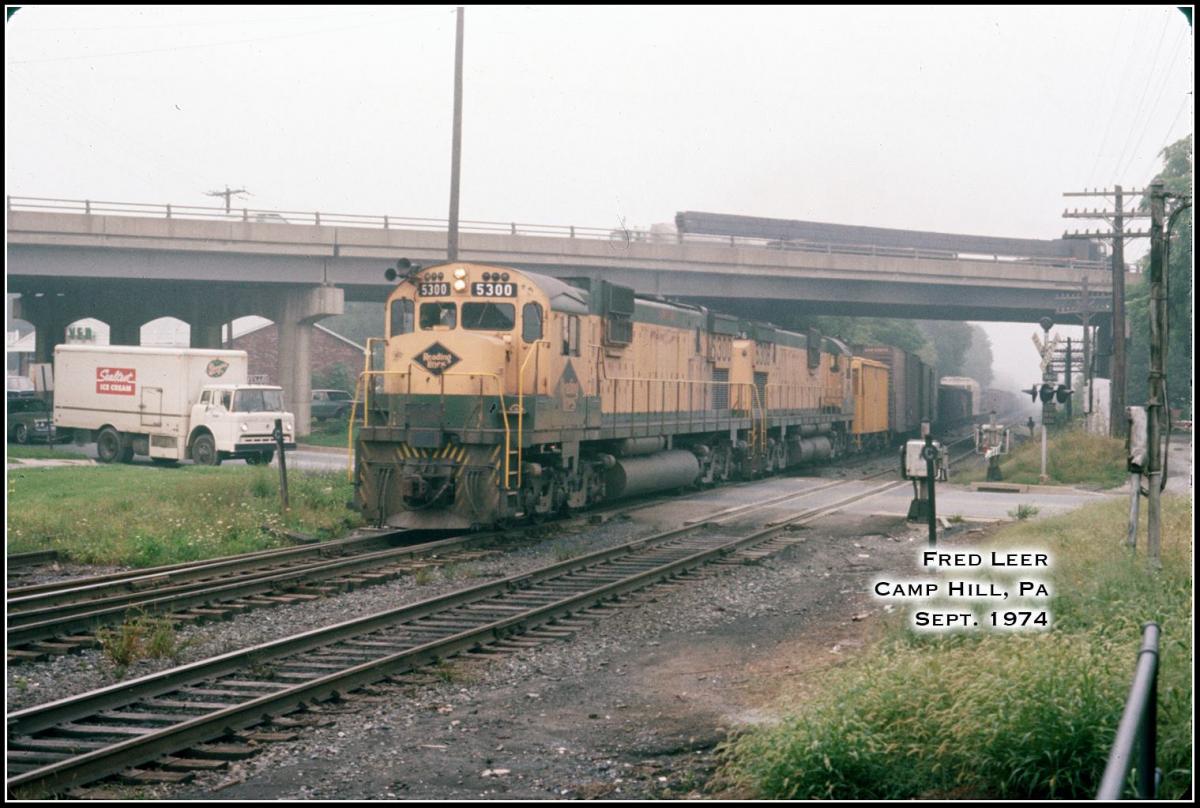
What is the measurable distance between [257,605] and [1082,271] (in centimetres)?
4662

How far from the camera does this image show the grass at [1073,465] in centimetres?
2942

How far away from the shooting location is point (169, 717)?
7719mm

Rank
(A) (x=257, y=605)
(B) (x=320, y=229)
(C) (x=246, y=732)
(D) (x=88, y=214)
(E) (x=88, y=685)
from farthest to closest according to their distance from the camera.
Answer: (B) (x=320, y=229) → (D) (x=88, y=214) → (A) (x=257, y=605) → (E) (x=88, y=685) → (C) (x=246, y=732)

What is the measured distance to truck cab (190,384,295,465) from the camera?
1174 inches

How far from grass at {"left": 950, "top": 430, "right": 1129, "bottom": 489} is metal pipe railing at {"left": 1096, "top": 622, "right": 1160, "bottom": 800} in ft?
85.6

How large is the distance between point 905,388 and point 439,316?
3411cm

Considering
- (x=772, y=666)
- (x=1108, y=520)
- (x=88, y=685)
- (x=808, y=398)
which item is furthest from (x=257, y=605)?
(x=808, y=398)

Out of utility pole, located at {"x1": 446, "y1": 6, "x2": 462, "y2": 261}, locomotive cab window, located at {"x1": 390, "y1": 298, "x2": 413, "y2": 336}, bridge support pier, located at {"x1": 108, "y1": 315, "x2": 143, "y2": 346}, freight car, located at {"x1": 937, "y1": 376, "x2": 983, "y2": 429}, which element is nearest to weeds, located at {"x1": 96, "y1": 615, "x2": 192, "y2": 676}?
locomotive cab window, located at {"x1": 390, "y1": 298, "x2": 413, "y2": 336}

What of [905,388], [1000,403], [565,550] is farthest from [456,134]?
[1000,403]

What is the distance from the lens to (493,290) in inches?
669

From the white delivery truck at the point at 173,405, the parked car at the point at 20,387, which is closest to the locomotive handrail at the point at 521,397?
the white delivery truck at the point at 173,405

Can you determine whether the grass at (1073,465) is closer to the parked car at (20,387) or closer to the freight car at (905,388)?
the freight car at (905,388)

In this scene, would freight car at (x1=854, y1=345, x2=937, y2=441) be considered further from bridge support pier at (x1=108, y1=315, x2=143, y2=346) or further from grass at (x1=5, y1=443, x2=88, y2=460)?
bridge support pier at (x1=108, y1=315, x2=143, y2=346)

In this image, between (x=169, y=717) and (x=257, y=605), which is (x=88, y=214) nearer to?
(x=257, y=605)
